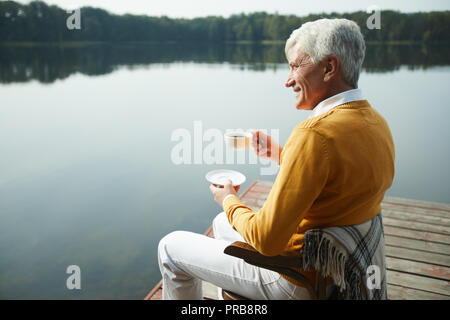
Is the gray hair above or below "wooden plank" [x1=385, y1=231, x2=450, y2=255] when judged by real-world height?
above

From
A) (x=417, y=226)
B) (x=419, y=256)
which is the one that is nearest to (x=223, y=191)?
(x=419, y=256)

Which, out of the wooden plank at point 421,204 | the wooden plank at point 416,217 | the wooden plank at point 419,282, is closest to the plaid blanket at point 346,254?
the wooden plank at point 419,282

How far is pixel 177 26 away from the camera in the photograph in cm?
4312

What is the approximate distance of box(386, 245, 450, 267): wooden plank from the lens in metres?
2.54

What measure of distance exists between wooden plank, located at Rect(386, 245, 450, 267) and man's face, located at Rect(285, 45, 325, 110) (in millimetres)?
1850

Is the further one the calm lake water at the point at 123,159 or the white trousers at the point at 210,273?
the calm lake water at the point at 123,159

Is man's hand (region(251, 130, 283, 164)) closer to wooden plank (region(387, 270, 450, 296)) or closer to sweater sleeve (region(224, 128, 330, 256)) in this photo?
sweater sleeve (region(224, 128, 330, 256))

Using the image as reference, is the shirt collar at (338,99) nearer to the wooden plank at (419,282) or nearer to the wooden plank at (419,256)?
the wooden plank at (419,282)

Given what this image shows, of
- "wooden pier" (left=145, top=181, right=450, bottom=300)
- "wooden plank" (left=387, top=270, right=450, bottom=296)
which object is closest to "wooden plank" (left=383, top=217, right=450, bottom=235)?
"wooden pier" (left=145, top=181, right=450, bottom=300)

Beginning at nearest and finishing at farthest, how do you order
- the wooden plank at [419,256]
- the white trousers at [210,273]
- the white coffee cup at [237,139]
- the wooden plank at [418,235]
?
1. the white trousers at [210,273]
2. the white coffee cup at [237,139]
3. the wooden plank at [419,256]
4. the wooden plank at [418,235]

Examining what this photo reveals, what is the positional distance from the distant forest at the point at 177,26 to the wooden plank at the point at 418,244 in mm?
8682

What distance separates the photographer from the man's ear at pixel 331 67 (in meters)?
1.18
